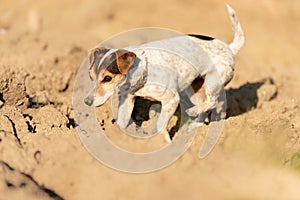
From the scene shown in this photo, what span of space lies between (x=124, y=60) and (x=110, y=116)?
1364mm

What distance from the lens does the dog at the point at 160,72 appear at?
5148 mm

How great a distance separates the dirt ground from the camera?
4254 mm

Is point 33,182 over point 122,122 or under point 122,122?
under

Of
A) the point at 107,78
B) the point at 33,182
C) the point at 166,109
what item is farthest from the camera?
the point at 166,109

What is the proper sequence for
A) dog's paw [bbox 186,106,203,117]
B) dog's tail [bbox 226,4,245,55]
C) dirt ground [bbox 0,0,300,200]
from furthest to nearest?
dog's tail [bbox 226,4,245,55] → dog's paw [bbox 186,106,203,117] → dirt ground [bbox 0,0,300,200]

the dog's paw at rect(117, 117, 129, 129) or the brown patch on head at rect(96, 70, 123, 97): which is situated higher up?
the brown patch on head at rect(96, 70, 123, 97)

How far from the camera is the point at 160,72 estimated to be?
5.50m

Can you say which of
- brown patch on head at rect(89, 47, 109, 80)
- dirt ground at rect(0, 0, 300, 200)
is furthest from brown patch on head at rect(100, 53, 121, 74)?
dirt ground at rect(0, 0, 300, 200)

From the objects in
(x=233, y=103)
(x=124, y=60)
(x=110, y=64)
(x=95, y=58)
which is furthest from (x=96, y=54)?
(x=233, y=103)

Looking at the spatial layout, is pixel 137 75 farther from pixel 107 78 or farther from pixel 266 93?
pixel 266 93

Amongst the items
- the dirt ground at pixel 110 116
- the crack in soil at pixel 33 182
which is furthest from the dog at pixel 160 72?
the crack in soil at pixel 33 182

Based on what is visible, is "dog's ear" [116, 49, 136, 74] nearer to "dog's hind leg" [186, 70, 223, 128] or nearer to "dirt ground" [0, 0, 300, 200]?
"dirt ground" [0, 0, 300, 200]

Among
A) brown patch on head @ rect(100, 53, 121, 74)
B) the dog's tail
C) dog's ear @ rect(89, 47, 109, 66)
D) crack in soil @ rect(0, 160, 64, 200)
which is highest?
the dog's tail

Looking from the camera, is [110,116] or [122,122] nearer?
[122,122]
